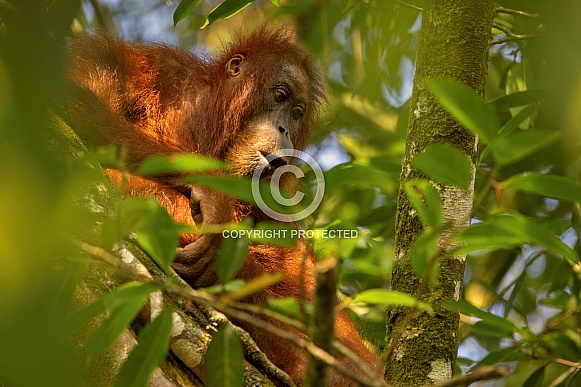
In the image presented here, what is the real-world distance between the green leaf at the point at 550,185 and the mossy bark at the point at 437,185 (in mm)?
813

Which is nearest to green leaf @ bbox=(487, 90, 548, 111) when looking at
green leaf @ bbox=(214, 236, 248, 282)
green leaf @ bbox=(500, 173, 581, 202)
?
green leaf @ bbox=(500, 173, 581, 202)

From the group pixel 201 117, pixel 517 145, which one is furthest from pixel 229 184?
pixel 201 117

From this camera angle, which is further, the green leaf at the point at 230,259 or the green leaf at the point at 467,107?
the green leaf at the point at 230,259

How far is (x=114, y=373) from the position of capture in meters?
2.06

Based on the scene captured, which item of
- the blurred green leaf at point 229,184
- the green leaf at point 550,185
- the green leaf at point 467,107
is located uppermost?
the green leaf at point 467,107

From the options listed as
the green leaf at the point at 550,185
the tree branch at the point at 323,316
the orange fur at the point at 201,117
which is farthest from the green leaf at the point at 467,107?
the orange fur at the point at 201,117

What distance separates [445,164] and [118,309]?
0.80 m

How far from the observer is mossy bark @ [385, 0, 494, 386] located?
2.67 metres

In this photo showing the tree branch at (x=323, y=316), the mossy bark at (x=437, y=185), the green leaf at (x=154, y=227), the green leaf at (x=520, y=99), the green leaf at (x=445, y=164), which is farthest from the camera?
the green leaf at (x=520, y=99)

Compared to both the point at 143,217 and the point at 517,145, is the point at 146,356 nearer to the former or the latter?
the point at 143,217

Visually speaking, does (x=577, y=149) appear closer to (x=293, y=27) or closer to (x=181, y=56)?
(x=293, y=27)

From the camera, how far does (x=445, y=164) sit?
1.55 metres

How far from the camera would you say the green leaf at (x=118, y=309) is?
5.22 ft

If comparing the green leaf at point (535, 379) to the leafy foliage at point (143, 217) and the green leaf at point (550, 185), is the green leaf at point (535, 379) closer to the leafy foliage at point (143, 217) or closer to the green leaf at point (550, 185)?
the leafy foliage at point (143, 217)
